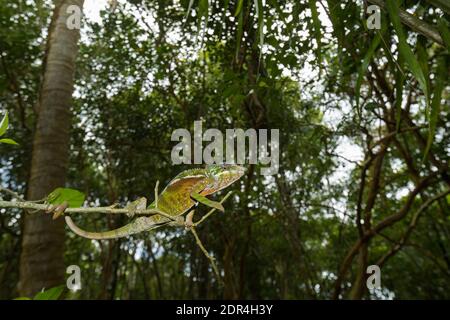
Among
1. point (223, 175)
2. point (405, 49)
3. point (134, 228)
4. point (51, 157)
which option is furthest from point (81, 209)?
point (51, 157)

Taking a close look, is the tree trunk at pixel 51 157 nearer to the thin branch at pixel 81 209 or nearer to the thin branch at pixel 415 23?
the thin branch at pixel 81 209

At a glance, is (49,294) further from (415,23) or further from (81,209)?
(415,23)

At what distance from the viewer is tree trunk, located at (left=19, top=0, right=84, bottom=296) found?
1.97m

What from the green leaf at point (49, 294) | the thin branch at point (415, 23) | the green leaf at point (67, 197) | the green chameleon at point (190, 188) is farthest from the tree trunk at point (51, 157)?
the thin branch at point (415, 23)

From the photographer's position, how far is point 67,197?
0.56 metres

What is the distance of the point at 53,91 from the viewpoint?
2418mm

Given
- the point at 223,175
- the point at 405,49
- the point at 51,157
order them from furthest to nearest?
the point at 51,157, the point at 405,49, the point at 223,175

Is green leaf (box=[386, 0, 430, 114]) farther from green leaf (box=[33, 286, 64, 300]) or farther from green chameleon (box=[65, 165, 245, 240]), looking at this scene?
green leaf (box=[33, 286, 64, 300])

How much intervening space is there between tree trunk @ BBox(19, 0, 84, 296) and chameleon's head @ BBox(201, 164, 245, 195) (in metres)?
1.79

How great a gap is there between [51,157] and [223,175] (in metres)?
1.99

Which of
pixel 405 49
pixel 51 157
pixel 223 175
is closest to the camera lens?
pixel 223 175

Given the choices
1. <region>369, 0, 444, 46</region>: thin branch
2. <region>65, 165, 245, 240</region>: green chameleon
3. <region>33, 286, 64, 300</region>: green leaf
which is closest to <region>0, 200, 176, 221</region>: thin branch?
<region>65, 165, 245, 240</region>: green chameleon

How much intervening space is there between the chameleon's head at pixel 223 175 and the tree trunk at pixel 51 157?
1790mm
